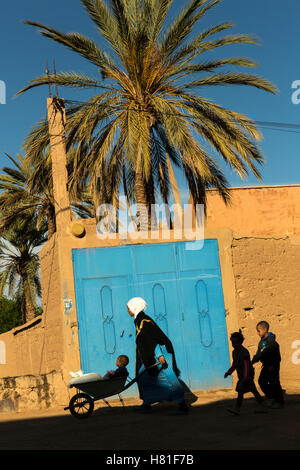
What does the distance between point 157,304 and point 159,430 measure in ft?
12.2

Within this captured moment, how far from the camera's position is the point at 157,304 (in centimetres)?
1006

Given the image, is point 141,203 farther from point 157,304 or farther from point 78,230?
point 157,304

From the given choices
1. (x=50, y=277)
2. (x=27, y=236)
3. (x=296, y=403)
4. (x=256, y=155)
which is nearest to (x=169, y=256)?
(x=50, y=277)

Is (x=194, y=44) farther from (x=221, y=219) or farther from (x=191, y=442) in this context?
(x=191, y=442)

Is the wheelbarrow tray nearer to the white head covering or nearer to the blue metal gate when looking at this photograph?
the white head covering

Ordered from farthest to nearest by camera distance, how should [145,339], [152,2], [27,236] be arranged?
[27,236] < [152,2] < [145,339]

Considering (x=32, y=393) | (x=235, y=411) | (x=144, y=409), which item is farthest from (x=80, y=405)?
(x=235, y=411)

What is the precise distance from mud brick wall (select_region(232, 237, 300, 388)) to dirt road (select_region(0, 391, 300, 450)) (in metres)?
1.85

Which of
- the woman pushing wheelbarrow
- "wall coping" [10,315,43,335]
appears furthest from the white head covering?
"wall coping" [10,315,43,335]

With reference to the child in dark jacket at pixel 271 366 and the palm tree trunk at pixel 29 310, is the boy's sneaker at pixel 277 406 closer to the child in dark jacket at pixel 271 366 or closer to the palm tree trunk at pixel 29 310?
the child in dark jacket at pixel 271 366

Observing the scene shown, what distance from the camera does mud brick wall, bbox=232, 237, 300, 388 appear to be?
10438 millimetres

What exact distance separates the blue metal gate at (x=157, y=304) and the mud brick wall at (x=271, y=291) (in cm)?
45

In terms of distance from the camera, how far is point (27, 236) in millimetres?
24016
